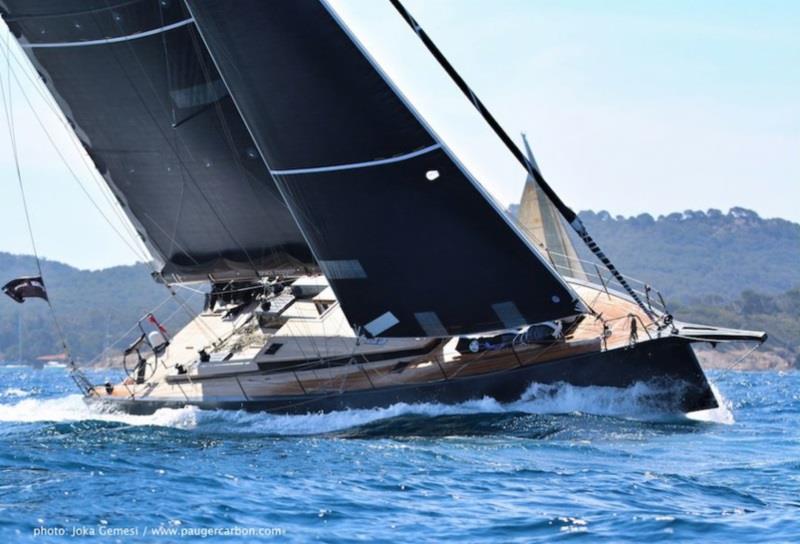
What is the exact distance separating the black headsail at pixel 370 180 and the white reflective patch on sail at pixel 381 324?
11 centimetres

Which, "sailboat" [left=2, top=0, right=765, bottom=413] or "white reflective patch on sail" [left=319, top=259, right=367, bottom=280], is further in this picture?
"white reflective patch on sail" [left=319, top=259, right=367, bottom=280]

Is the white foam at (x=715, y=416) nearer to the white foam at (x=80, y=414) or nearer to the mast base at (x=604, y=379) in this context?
the mast base at (x=604, y=379)

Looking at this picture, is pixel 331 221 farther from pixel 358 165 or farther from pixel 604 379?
pixel 604 379

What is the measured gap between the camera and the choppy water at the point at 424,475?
1105 cm

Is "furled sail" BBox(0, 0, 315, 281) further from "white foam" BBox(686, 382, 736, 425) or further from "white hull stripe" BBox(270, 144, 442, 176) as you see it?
"white foam" BBox(686, 382, 736, 425)

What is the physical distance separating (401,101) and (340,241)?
247 cm

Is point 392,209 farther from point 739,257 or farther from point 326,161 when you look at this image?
point 739,257

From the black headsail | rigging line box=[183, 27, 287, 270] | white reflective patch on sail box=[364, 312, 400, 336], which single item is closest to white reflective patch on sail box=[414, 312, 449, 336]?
the black headsail

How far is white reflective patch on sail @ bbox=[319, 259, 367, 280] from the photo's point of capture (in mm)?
19031

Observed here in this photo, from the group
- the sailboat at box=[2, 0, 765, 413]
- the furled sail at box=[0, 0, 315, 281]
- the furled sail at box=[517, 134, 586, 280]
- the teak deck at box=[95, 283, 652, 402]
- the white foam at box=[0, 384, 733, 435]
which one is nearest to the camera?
the sailboat at box=[2, 0, 765, 413]

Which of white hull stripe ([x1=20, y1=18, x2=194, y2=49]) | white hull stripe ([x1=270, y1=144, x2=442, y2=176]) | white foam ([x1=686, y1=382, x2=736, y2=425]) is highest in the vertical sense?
white hull stripe ([x1=20, y1=18, x2=194, y2=49])

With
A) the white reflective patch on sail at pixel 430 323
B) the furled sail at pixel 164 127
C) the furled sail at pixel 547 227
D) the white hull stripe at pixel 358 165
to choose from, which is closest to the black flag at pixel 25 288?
the furled sail at pixel 164 127

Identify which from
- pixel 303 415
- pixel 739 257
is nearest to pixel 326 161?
pixel 303 415

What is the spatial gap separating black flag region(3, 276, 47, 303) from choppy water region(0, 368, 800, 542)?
302cm
